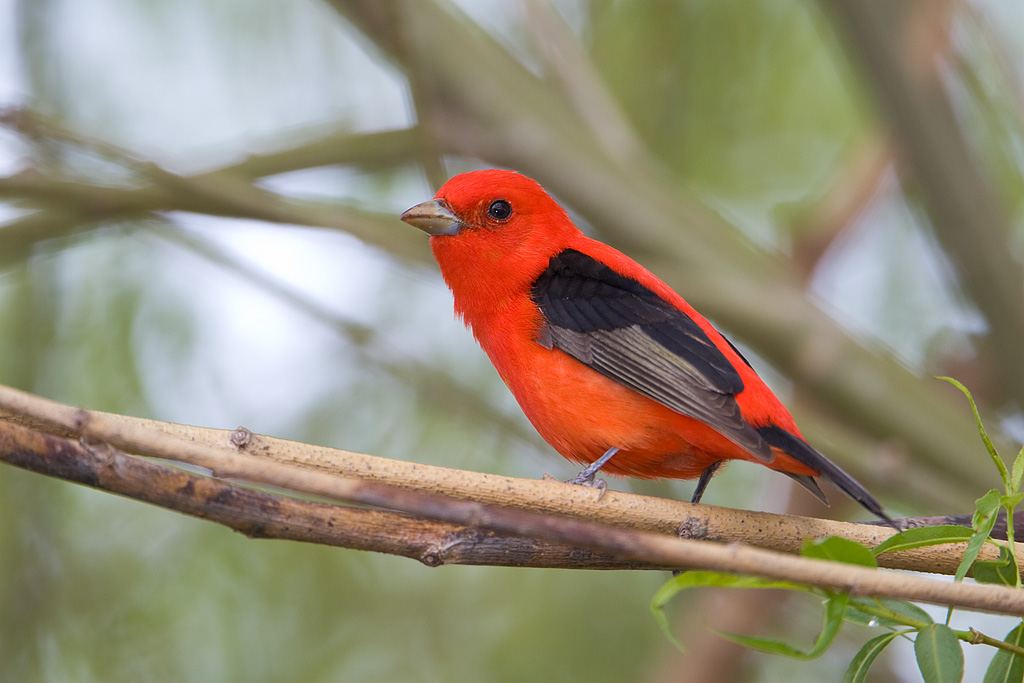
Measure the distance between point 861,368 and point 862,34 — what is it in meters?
1.82

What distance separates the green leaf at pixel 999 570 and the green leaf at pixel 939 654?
38 cm

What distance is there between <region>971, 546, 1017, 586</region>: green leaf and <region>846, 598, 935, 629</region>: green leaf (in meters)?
0.32

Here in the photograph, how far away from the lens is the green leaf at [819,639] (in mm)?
1889

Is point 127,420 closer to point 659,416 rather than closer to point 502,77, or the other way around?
point 659,416

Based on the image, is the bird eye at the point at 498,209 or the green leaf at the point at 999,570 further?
the bird eye at the point at 498,209

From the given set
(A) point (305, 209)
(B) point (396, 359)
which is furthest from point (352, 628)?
(A) point (305, 209)

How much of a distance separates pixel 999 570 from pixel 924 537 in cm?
31

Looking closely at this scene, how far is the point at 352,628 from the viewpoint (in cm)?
655

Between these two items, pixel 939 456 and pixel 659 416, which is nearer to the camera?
pixel 659 416

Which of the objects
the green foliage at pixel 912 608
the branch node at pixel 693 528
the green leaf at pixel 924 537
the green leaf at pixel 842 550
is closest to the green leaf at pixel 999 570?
the green foliage at pixel 912 608

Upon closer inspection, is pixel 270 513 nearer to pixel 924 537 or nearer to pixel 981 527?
pixel 924 537

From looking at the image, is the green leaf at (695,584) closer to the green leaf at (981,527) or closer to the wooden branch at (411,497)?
the wooden branch at (411,497)

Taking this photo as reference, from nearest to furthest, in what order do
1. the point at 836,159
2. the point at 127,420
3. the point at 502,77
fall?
1. the point at 127,420
2. the point at 502,77
3. the point at 836,159

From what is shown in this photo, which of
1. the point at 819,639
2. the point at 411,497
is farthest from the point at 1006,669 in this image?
the point at 411,497
